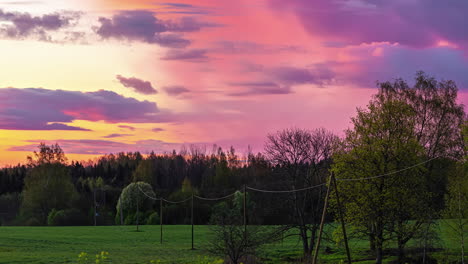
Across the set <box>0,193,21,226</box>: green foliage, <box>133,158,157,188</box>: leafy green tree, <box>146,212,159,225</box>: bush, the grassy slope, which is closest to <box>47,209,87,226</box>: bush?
<box>0,193,21,226</box>: green foliage

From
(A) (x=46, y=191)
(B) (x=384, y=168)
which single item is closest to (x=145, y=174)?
(A) (x=46, y=191)

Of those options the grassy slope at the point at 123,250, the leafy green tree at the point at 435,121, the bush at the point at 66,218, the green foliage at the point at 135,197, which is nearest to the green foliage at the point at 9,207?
the bush at the point at 66,218

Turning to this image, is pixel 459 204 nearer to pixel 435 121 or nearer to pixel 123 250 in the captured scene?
pixel 435 121

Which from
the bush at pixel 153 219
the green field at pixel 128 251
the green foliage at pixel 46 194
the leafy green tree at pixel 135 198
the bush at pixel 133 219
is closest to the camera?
the green field at pixel 128 251

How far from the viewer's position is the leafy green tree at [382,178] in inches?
1709

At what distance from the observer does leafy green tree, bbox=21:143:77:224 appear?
107m

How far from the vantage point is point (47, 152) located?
11894 centimetres

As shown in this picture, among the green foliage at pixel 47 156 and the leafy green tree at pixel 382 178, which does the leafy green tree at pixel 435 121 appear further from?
the green foliage at pixel 47 156

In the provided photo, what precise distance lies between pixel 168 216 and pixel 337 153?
206 ft

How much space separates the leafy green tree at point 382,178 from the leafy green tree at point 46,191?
7603 cm

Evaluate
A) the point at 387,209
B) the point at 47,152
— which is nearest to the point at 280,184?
the point at 387,209

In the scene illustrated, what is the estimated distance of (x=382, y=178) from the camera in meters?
43.7

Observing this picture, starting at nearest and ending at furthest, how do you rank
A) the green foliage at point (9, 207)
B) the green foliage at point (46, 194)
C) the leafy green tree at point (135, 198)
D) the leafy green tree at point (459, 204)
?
the leafy green tree at point (459, 204), the leafy green tree at point (135, 198), the green foliage at point (46, 194), the green foliage at point (9, 207)

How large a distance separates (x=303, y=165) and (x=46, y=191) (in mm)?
70960
